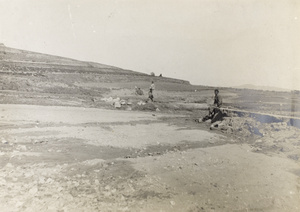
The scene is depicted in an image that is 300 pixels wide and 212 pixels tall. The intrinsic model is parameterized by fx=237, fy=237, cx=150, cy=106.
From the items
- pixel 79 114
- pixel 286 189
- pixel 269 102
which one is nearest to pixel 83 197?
pixel 286 189

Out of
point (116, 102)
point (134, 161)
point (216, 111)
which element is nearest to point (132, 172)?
point (134, 161)

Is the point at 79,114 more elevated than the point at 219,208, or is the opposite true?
the point at 79,114

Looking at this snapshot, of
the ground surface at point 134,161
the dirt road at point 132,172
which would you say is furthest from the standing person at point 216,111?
the dirt road at point 132,172

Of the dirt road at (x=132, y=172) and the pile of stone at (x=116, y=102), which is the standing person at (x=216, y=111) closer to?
the dirt road at (x=132, y=172)

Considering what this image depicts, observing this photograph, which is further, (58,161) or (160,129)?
(160,129)

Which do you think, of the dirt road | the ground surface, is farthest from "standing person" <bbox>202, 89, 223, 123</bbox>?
the dirt road

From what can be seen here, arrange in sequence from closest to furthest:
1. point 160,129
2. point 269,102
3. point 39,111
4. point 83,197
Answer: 1. point 83,197
2. point 160,129
3. point 39,111
4. point 269,102

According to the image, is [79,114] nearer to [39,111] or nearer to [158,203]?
[39,111]

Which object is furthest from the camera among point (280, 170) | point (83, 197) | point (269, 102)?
point (269, 102)

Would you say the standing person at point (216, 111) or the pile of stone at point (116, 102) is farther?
the pile of stone at point (116, 102)
